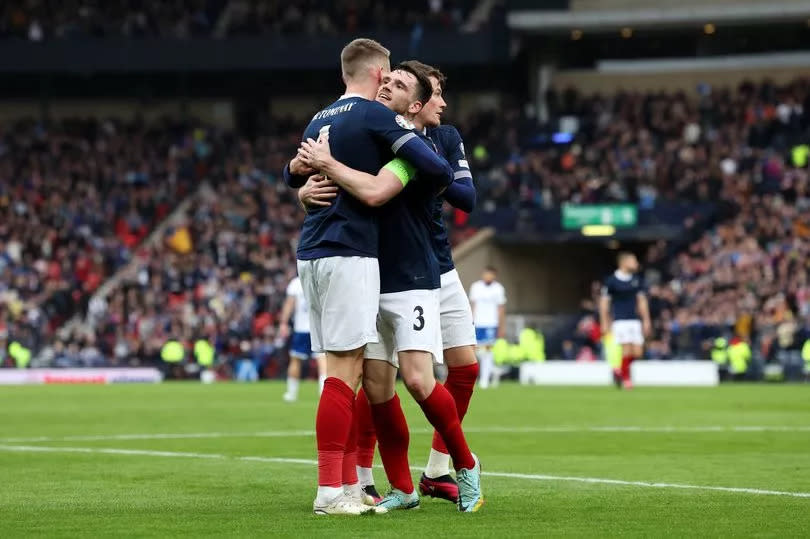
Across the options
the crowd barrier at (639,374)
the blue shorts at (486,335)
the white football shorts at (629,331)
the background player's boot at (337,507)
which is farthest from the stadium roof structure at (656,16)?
the background player's boot at (337,507)

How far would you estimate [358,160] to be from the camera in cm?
838

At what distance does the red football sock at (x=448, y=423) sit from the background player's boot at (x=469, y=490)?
38 millimetres

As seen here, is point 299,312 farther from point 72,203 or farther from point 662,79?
point 662,79

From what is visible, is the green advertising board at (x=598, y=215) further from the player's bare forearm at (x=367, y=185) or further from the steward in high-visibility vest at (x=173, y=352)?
the player's bare forearm at (x=367, y=185)

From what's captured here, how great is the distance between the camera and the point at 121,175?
4784 cm

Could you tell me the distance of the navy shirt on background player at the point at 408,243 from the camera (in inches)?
335

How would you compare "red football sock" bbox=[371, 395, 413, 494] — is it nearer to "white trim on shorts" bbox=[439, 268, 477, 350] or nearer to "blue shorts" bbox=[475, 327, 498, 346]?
"white trim on shorts" bbox=[439, 268, 477, 350]

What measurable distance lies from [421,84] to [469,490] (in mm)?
2253

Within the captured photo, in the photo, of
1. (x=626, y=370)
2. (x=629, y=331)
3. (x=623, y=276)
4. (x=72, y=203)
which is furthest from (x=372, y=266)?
(x=72, y=203)

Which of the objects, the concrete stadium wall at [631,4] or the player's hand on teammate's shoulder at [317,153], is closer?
the player's hand on teammate's shoulder at [317,153]

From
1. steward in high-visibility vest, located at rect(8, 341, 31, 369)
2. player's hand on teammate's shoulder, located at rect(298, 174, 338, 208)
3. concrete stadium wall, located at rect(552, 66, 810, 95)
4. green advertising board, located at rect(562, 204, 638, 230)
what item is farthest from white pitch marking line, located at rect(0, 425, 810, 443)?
concrete stadium wall, located at rect(552, 66, 810, 95)

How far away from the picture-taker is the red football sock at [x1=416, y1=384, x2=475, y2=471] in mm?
8547

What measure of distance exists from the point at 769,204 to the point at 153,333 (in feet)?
52.4

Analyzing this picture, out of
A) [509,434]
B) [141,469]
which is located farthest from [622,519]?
[509,434]
